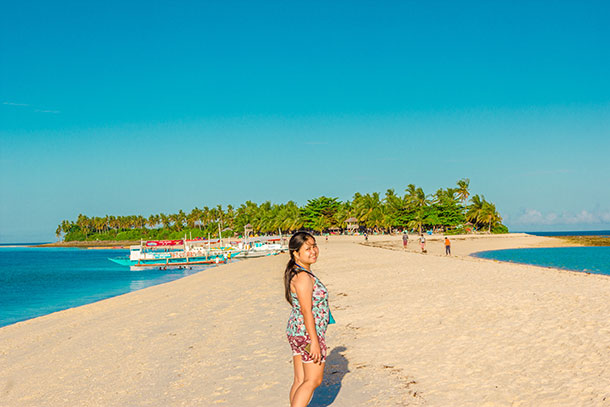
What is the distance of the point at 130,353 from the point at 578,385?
8005 mm

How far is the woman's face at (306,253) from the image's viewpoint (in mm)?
4363

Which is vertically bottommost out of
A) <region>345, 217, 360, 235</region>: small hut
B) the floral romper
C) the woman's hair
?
the floral romper

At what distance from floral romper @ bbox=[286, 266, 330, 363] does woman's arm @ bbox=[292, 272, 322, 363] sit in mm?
97

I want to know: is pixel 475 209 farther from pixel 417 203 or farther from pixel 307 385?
pixel 307 385

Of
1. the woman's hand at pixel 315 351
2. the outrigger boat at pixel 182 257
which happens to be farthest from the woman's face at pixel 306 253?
the outrigger boat at pixel 182 257

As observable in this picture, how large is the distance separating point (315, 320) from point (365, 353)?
13.3ft

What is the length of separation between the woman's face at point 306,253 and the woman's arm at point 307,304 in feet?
0.61

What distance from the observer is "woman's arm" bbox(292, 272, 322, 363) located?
13.5 feet

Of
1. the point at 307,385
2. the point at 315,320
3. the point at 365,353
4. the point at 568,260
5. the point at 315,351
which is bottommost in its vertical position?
the point at 568,260

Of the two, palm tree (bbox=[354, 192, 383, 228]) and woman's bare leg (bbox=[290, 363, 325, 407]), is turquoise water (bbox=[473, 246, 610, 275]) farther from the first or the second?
palm tree (bbox=[354, 192, 383, 228])

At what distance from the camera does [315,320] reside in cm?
431

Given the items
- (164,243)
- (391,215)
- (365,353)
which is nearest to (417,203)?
(391,215)

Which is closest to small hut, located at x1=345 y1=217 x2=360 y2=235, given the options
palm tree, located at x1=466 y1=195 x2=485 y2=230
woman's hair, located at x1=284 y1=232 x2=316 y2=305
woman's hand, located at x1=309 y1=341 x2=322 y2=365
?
palm tree, located at x1=466 y1=195 x2=485 y2=230

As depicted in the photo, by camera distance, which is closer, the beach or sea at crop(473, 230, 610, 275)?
Result: the beach
